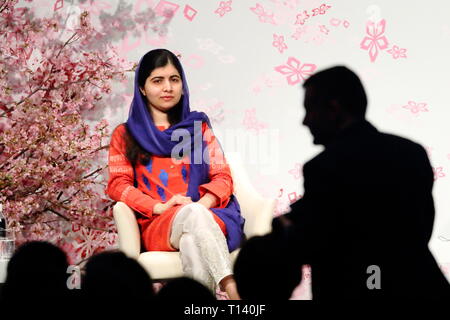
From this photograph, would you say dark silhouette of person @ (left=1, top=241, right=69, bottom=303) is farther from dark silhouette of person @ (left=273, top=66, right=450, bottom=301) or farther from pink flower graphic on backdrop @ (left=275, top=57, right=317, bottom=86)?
pink flower graphic on backdrop @ (left=275, top=57, right=317, bottom=86)

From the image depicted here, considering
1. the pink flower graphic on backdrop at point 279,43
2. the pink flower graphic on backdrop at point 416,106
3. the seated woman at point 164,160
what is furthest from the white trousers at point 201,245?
the pink flower graphic on backdrop at point 416,106

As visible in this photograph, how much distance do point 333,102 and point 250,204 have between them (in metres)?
1.74

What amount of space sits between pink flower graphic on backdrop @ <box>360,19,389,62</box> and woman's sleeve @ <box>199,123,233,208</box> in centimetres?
114

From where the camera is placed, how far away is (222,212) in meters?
2.83

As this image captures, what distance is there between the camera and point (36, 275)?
1076 mm

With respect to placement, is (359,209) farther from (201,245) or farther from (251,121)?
(251,121)

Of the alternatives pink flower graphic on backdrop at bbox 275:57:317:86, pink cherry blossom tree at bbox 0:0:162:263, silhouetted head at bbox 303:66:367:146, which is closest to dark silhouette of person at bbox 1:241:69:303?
silhouetted head at bbox 303:66:367:146

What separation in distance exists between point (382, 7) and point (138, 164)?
5.43ft

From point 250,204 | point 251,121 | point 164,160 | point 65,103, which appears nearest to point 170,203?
point 164,160
